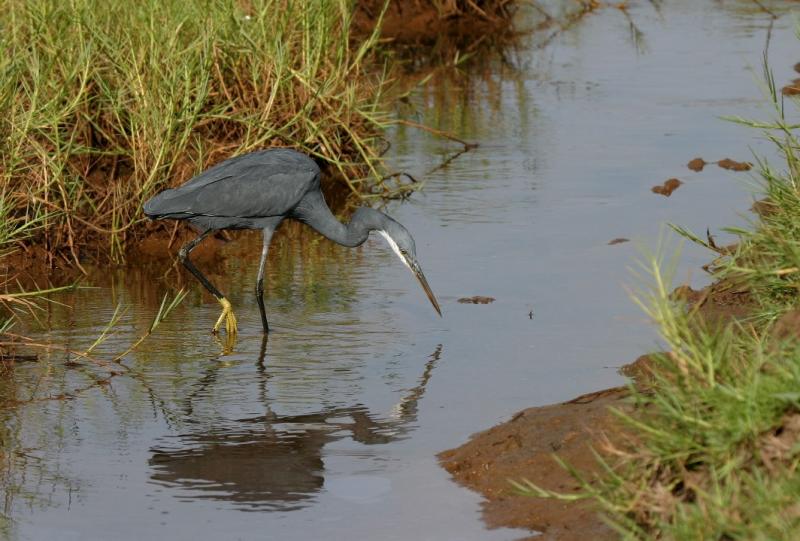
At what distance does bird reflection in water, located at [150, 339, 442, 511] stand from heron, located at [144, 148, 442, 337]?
1503 millimetres

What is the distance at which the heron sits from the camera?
8.12 m

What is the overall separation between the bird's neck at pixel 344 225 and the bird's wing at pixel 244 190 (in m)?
0.16

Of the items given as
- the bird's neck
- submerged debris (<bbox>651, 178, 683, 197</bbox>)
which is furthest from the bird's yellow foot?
submerged debris (<bbox>651, 178, 683, 197</bbox>)

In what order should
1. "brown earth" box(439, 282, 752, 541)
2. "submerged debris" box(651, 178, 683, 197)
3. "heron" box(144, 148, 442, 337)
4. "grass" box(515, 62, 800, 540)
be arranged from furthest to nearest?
1. "submerged debris" box(651, 178, 683, 197)
2. "heron" box(144, 148, 442, 337)
3. "brown earth" box(439, 282, 752, 541)
4. "grass" box(515, 62, 800, 540)

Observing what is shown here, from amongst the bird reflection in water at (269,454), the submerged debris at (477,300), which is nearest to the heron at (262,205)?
the submerged debris at (477,300)

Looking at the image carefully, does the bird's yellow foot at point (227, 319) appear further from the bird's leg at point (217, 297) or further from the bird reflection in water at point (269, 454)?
the bird reflection in water at point (269, 454)

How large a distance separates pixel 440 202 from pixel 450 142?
200cm

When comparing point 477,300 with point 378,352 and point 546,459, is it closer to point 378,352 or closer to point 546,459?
point 378,352

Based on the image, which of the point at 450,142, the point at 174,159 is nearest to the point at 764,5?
the point at 450,142

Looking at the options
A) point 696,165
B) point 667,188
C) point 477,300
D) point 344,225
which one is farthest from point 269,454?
point 696,165

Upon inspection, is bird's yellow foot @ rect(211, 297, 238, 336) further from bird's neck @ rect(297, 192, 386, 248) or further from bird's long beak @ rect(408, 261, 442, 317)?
bird's long beak @ rect(408, 261, 442, 317)

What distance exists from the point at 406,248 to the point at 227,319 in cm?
105

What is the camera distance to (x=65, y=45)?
368 inches

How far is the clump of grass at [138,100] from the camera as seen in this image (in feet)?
29.1
